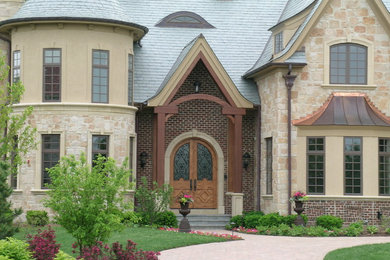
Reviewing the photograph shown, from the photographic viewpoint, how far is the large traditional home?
25.1 meters

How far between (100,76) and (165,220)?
526 centimetres

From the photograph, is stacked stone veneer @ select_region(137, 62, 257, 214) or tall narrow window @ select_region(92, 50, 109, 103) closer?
tall narrow window @ select_region(92, 50, 109, 103)

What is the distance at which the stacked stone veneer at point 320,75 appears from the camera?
25.6 m

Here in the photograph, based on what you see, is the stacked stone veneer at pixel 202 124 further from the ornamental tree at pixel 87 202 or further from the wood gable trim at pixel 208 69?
the ornamental tree at pixel 87 202

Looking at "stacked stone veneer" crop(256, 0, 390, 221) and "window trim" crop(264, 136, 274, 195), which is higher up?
"stacked stone veneer" crop(256, 0, 390, 221)

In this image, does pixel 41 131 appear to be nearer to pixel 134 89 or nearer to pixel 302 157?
pixel 134 89

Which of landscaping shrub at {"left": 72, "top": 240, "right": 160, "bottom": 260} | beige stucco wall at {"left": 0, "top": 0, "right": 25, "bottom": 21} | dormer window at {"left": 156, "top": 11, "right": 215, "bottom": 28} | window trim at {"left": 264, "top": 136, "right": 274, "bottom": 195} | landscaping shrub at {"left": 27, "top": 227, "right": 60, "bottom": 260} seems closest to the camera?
landscaping shrub at {"left": 72, "top": 240, "right": 160, "bottom": 260}

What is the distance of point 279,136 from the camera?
1008 inches

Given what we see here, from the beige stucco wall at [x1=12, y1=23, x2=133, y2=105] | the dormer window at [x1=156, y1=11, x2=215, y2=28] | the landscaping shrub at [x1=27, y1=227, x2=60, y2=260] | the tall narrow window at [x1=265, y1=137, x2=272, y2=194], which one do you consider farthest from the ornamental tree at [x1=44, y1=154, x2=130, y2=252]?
the dormer window at [x1=156, y1=11, x2=215, y2=28]

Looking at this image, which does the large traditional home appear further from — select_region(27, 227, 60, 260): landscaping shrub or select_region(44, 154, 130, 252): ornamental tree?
select_region(27, 227, 60, 260): landscaping shrub

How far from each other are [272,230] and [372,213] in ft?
13.0

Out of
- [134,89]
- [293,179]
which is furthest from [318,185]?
[134,89]

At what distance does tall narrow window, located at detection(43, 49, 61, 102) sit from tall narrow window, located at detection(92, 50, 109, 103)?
3.76 ft

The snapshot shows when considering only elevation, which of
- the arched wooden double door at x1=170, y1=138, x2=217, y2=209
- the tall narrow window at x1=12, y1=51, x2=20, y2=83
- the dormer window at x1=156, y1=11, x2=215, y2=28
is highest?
the dormer window at x1=156, y1=11, x2=215, y2=28
